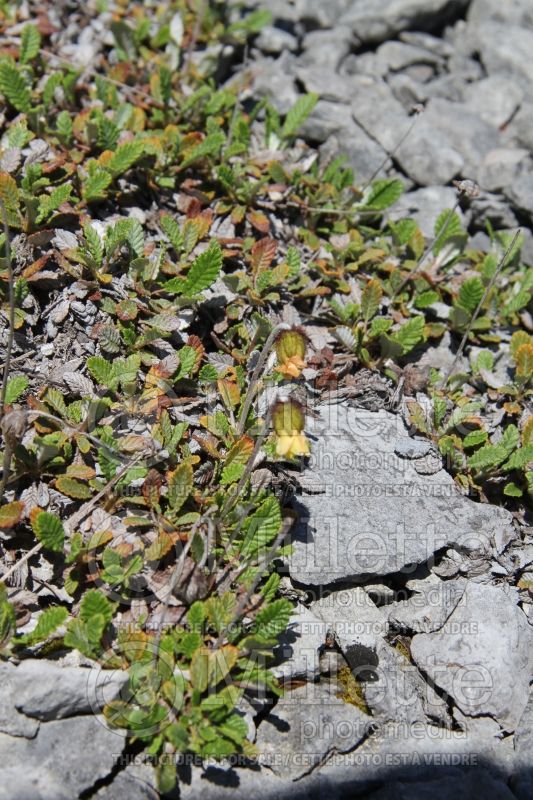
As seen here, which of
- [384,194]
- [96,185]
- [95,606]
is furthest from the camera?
[384,194]

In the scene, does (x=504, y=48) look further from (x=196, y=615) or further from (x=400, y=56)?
(x=196, y=615)

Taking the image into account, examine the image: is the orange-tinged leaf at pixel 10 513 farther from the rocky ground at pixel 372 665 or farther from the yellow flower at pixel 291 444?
the yellow flower at pixel 291 444

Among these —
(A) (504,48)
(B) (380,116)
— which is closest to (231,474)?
(B) (380,116)

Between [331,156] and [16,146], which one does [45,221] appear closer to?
[16,146]

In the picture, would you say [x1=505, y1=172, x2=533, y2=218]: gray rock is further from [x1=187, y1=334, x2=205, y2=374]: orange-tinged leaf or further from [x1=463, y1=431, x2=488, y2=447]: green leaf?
[x1=187, y1=334, x2=205, y2=374]: orange-tinged leaf

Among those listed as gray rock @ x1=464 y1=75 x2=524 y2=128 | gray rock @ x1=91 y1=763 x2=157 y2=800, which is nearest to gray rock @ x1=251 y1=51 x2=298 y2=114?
gray rock @ x1=464 y1=75 x2=524 y2=128

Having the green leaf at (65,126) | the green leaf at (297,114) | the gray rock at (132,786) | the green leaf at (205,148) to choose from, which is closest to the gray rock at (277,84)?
the green leaf at (297,114)

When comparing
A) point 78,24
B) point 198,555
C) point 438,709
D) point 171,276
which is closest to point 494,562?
point 438,709
